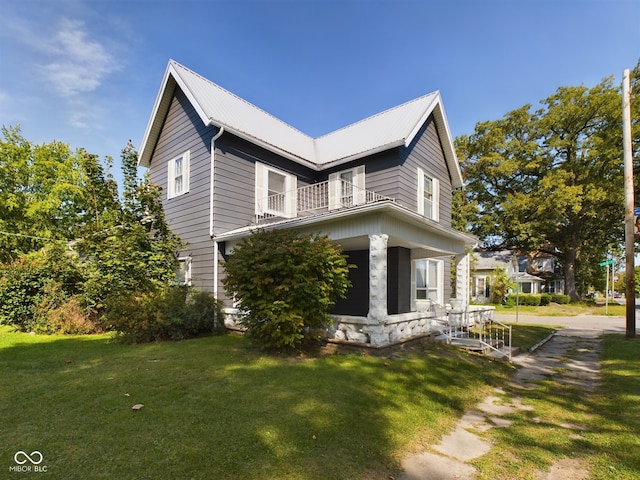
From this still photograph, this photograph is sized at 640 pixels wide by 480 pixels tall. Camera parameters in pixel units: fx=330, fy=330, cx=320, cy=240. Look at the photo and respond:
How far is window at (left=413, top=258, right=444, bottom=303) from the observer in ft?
42.7

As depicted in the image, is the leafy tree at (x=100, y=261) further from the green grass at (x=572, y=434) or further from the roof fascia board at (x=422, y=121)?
the green grass at (x=572, y=434)

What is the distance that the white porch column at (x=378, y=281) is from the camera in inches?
303

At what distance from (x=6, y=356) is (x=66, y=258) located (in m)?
5.42

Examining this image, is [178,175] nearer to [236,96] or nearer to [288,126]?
[236,96]

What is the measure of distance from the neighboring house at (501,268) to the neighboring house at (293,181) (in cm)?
2127

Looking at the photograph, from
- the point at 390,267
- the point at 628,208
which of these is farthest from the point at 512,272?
the point at 390,267

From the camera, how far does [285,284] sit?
22.9 feet

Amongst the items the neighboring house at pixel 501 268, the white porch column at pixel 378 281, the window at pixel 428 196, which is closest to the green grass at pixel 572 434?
the white porch column at pixel 378 281

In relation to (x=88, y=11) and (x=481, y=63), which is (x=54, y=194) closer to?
(x=88, y=11)

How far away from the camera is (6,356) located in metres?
7.11

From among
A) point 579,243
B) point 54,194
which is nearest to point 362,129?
point 54,194

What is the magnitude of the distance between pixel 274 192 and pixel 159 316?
19.8 ft

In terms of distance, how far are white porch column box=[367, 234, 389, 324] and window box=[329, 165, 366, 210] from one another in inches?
172

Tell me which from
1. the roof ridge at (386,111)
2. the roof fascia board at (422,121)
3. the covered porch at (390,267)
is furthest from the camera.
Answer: the roof ridge at (386,111)
